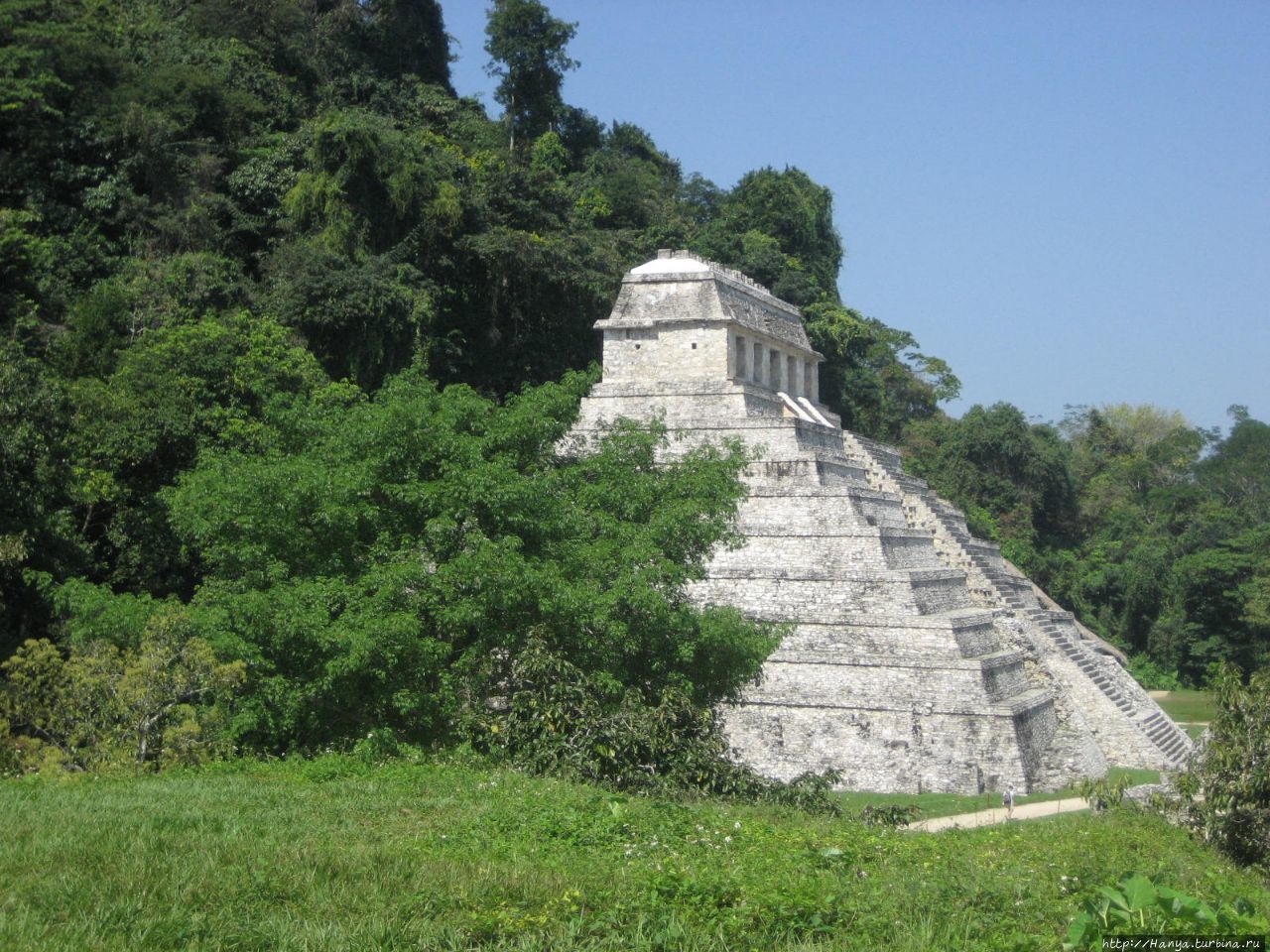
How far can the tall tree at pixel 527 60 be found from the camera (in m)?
36.1

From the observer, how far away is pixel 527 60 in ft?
120

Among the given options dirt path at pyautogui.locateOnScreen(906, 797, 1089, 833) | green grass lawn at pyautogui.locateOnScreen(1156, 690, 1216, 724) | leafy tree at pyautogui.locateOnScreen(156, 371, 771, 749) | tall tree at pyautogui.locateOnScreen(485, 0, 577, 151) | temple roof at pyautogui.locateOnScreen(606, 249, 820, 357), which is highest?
tall tree at pyautogui.locateOnScreen(485, 0, 577, 151)

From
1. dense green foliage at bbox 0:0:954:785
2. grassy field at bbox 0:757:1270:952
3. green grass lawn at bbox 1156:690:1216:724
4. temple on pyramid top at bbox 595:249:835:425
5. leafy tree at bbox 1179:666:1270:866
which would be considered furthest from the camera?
green grass lawn at bbox 1156:690:1216:724

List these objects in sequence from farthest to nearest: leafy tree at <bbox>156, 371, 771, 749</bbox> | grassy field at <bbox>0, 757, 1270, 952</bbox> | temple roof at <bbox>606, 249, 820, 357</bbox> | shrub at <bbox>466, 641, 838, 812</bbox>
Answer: temple roof at <bbox>606, 249, 820, 357</bbox>
leafy tree at <bbox>156, 371, 771, 749</bbox>
shrub at <bbox>466, 641, 838, 812</bbox>
grassy field at <bbox>0, 757, 1270, 952</bbox>

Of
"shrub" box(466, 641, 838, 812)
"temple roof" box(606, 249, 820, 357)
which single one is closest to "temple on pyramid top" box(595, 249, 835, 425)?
"temple roof" box(606, 249, 820, 357)

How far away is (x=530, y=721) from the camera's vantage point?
10.7m

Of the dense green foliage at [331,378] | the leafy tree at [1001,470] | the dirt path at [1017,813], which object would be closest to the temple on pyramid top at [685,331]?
the dense green foliage at [331,378]

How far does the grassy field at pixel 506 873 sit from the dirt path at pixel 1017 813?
20.4 feet

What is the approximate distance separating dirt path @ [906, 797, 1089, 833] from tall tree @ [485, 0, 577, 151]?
79.0 feet

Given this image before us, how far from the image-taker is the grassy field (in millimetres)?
5637

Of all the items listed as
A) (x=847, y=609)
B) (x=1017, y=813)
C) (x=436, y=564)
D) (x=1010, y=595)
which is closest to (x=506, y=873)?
(x=436, y=564)

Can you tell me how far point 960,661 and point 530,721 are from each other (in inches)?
359

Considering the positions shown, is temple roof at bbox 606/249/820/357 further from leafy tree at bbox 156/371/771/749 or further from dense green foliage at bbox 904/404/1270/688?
dense green foliage at bbox 904/404/1270/688

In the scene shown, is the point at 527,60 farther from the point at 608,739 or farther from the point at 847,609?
the point at 608,739
